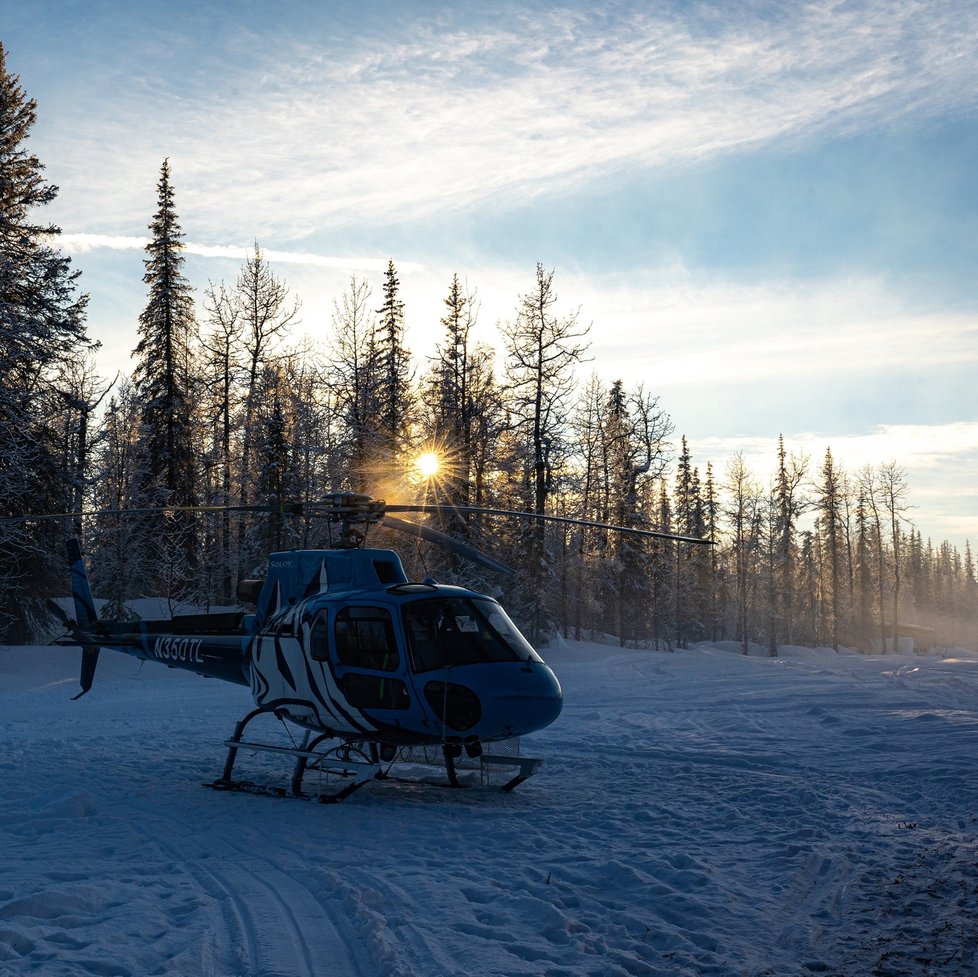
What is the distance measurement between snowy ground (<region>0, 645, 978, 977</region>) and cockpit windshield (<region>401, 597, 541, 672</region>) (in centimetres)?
164

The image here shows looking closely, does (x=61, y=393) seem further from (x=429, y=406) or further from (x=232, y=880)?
(x=232, y=880)

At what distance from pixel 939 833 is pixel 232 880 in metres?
6.43

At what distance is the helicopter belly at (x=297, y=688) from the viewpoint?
10.4 m

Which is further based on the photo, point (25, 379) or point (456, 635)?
point (25, 379)

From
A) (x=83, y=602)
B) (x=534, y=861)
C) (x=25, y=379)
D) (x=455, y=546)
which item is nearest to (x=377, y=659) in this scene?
(x=455, y=546)

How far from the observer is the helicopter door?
32.9 feet

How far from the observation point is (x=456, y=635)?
394 inches

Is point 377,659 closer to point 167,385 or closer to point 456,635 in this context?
point 456,635

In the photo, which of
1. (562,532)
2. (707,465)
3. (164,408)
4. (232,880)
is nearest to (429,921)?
(232,880)

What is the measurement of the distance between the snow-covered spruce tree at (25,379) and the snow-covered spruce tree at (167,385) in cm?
668

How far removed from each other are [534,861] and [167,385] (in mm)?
31532

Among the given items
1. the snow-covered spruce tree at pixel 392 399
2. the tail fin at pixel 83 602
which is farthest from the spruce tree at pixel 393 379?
the tail fin at pixel 83 602

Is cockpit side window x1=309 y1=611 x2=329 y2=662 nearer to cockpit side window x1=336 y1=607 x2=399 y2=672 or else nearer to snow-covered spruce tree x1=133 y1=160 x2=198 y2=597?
cockpit side window x1=336 y1=607 x2=399 y2=672

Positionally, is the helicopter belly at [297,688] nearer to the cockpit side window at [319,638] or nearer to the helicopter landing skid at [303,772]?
the cockpit side window at [319,638]
